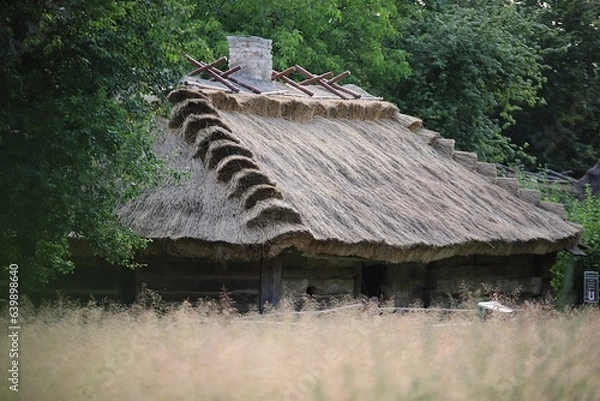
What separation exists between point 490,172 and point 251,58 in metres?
4.58

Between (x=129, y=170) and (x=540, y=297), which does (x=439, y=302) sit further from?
(x=129, y=170)

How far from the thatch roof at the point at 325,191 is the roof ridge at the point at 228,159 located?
0.05 feet

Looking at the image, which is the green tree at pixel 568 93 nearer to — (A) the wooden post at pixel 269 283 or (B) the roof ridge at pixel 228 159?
(B) the roof ridge at pixel 228 159

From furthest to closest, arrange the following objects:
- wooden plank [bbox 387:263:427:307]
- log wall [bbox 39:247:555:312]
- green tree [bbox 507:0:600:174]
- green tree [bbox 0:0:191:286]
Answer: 1. green tree [bbox 507:0:600:174]
2. wooden plank [bbox 387:263:427:307]
3. log wall [bbox 39:247:555:312]
4. green tree [bbox 0:0:191:286]

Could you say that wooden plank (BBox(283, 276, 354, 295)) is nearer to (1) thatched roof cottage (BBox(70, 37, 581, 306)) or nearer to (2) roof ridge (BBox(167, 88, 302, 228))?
(1) thatched roof cottage (BBox(70, 37, 581, 306))

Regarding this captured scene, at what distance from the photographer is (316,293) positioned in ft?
54.9

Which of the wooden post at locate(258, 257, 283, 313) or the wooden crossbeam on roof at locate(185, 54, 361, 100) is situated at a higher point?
the wooden crossbeam on roof at locate(185, 54, 361, 100)

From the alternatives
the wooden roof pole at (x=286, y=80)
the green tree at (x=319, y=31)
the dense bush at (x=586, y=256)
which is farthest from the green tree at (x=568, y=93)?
the wooden roof pole at (x=286, y=80)

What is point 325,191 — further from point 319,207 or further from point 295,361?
point 295,361

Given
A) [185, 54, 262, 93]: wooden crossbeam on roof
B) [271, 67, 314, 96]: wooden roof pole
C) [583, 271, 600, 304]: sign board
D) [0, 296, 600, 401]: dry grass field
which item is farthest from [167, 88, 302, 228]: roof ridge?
[583, 271, 600, 304]: sign board

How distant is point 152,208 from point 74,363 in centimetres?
788

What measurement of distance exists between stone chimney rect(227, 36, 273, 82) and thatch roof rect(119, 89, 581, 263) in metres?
0.95

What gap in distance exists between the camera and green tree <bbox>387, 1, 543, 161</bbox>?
29.5m

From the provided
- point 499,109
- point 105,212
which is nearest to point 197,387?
point 105,212
